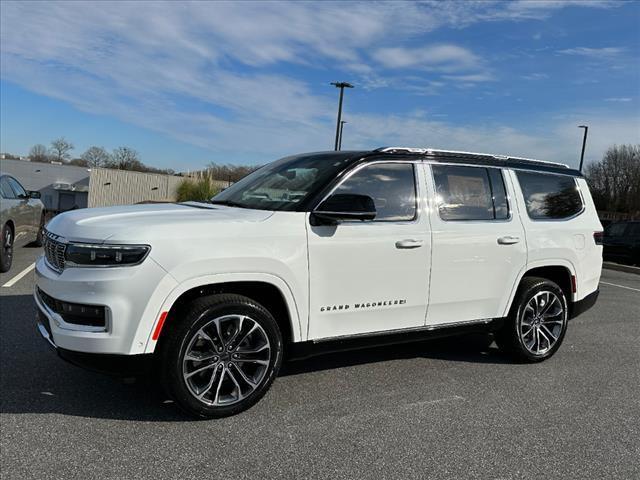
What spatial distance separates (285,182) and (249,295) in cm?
106

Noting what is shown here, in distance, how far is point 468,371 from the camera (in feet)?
15.3

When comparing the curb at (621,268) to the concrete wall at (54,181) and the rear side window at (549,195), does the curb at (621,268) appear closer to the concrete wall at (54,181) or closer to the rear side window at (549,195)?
the rear side window at (549,195)

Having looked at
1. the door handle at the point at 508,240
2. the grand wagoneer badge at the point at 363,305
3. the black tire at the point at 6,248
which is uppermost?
the door handle at the point at 508,240

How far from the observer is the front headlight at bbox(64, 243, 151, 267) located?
3.10 meters

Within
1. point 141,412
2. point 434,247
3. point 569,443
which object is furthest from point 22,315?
point 569,443

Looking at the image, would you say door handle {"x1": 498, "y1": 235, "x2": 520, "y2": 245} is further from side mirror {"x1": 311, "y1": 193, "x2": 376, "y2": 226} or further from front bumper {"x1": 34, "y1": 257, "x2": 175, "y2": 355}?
front bumper {"x1": 34, "y1": 257, "x2": 175, "y2": 355}

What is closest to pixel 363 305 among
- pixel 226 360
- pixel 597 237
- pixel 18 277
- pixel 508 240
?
pixel 226 360

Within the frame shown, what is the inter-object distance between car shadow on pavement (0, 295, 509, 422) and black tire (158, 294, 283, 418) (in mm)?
211

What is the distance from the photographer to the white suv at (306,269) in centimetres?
316

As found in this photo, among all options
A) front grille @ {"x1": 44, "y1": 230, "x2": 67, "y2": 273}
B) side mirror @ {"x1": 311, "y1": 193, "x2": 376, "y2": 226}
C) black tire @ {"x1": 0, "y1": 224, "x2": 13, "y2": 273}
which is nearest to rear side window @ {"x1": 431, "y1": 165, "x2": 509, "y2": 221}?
side mirror @ {"x1": 311, "y1": 193, "x2": 376, "y2": 226}

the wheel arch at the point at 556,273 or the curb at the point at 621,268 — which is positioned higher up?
the wheel arch at the point at 556,273

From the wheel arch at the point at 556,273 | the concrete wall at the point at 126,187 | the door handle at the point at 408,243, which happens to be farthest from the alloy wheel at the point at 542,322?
the concrete wall at the point at 126,187

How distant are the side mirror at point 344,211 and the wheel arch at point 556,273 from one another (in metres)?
1.94

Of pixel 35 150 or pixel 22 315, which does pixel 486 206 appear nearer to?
pixel 22 315
